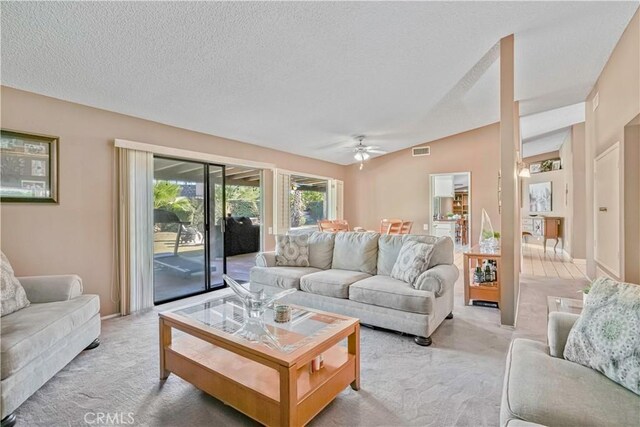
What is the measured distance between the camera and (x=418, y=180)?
7129 millimetres

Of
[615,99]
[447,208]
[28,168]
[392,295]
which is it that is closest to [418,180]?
[615,99]

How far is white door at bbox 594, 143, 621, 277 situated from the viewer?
3.55 m

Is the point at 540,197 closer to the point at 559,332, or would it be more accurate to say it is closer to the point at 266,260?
the point at 266,260

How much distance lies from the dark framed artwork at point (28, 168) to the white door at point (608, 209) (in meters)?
5.94

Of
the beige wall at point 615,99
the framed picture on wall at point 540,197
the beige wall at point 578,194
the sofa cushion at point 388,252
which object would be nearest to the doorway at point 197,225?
the sofa cushion at point 388,252

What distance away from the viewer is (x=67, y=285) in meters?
2.59

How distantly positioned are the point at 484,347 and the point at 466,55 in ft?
9.18

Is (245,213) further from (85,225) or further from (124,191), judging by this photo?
(85,225)

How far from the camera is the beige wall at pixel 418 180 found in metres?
6.34

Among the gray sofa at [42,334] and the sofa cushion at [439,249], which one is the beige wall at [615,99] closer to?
the sofa cushion at [439,249]

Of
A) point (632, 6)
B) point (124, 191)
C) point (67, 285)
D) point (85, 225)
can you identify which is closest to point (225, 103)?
point (124, 191)

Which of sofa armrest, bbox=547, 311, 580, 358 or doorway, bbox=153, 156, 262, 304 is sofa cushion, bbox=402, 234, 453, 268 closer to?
sofa armrest, bbox=547, 311, 580, 358

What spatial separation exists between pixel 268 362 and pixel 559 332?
153 centimetres

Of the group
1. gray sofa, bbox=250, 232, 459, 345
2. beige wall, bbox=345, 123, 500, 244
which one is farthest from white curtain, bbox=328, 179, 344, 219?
gray sofa, bbox=250, 232, 459, 345
